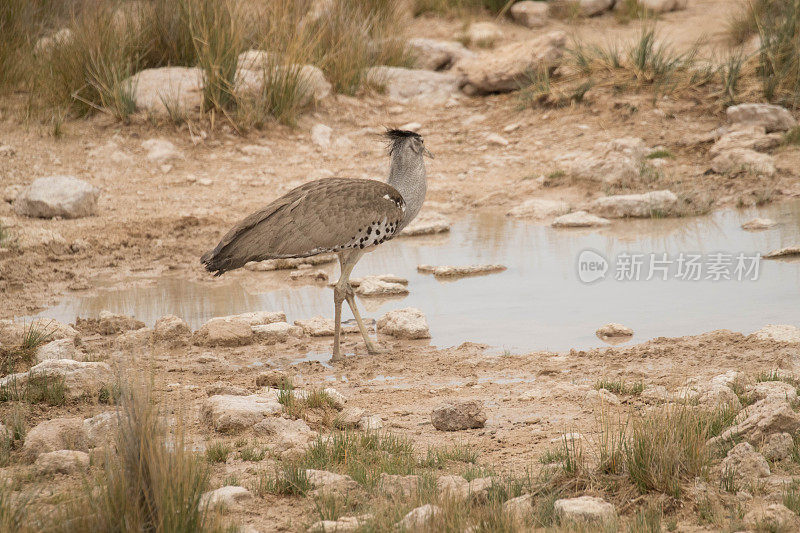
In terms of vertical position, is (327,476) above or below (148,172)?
below

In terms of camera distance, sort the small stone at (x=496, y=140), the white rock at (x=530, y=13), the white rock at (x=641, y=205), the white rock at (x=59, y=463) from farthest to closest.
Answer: the white rock at (x=530, y=13) < the small stone at (x=496, y=140) < the white rock at (x=641, y=205) < the white rock at (x=59, y=463)

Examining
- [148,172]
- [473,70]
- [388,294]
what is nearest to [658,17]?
[473,70]

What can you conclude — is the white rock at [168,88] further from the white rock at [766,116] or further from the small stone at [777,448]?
the small stone at [777,448]

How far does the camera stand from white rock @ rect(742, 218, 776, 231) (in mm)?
8602

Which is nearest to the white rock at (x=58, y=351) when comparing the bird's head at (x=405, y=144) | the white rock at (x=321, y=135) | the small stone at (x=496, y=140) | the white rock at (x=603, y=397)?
the bird's head at (x=405, y=144)

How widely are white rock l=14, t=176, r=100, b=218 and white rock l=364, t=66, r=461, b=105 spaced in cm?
573

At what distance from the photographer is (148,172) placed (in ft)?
36.0

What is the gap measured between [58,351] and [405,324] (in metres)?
2.35

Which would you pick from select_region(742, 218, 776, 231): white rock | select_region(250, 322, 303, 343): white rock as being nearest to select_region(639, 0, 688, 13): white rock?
select_region(742, 218, 776, 231): white rock

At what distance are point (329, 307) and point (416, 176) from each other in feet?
4.47

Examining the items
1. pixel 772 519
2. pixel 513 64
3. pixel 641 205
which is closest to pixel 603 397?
pixel 772 519

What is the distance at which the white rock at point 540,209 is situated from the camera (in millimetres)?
9758

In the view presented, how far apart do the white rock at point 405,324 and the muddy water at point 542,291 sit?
0.42 ft

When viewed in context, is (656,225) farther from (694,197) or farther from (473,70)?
(473,70)
